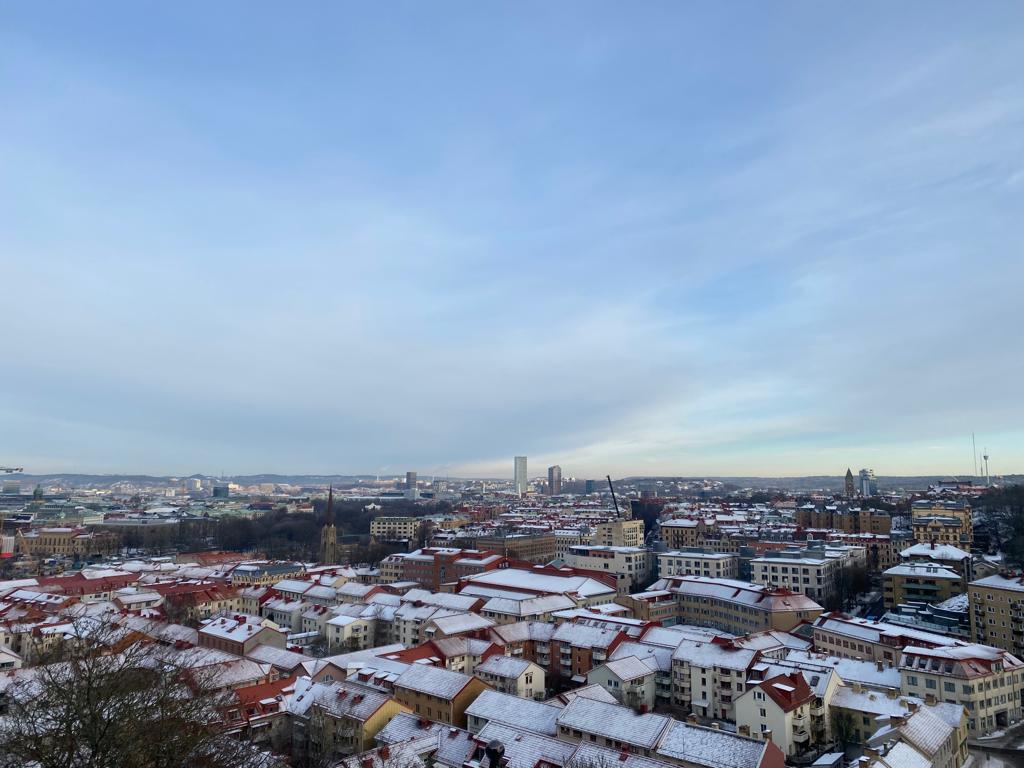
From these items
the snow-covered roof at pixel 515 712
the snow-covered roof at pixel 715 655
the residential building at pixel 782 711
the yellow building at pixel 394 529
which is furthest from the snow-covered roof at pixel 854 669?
the yellow building at pixel 394 529

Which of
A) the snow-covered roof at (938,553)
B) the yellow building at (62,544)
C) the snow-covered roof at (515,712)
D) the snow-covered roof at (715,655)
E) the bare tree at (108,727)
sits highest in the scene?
the bare tree at (108,727)

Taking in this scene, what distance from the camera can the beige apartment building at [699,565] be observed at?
1989 inches

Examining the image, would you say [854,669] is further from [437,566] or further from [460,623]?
[437,566]

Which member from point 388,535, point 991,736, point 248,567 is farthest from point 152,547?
point 991,736

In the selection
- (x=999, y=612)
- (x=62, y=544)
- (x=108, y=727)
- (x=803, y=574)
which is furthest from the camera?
(x=62, y=544)

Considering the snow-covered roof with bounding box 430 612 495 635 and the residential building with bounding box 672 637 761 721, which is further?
the snow-covered roof with bounding box 430 612 495 635

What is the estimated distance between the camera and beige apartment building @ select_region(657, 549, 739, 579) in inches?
1989

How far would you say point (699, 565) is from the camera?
167 ft

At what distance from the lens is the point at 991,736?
23.3 m

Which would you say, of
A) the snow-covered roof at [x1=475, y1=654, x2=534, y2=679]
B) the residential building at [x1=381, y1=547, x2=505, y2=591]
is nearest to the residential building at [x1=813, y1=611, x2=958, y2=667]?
the snow-covered roof at [x1=475, y1=654, x2=534, y2=679]

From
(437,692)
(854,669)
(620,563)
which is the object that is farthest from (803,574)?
(437,692)

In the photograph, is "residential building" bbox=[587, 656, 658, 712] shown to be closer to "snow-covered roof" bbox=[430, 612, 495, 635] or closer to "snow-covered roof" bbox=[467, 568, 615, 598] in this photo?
"snow-covered roof" bbox=[430, 612, 495, 635]

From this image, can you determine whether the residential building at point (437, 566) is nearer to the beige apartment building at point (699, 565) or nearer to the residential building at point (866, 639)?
the beige apartment building at point (699, 565)

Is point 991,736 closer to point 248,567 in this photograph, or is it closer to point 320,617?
point 320,617
